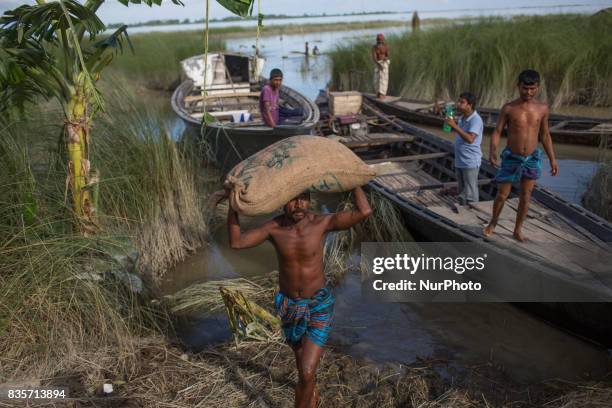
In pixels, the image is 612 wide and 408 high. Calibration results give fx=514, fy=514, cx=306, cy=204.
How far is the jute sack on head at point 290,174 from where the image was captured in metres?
2.71

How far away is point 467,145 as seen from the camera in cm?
544

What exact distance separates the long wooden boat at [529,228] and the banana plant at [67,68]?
3.29 meters

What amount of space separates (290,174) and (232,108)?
900cm

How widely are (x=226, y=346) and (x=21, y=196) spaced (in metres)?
1.98

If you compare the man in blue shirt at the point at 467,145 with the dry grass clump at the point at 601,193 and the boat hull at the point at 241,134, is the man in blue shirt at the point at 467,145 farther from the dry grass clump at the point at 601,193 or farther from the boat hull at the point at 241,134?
the boat hull at the point at 241,134

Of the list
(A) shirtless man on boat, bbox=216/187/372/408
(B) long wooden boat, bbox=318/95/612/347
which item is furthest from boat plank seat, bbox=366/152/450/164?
(A) shirtless man on boat, bbox=216/187/372/408

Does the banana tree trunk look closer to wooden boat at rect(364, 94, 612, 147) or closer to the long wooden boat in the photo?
the long wooden boat

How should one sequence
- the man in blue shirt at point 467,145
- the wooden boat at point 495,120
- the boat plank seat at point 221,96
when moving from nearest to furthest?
the man in blue shirt at point 467,145 → the wooden boat at point 495,120 → the boat plank seat at point 221,96

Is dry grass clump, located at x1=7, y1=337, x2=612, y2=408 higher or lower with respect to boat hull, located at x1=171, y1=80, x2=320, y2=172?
lower

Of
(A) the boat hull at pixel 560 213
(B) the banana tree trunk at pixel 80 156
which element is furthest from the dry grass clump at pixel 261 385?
(B) the banana tree trunk at pixel 80 156

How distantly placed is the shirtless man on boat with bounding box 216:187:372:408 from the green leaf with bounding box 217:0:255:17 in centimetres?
103

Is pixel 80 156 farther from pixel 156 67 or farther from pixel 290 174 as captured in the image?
pixel 156 67

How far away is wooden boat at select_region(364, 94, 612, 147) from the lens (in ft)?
31.1

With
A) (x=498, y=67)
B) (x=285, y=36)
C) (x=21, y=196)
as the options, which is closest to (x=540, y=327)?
(x=21, y=196)
